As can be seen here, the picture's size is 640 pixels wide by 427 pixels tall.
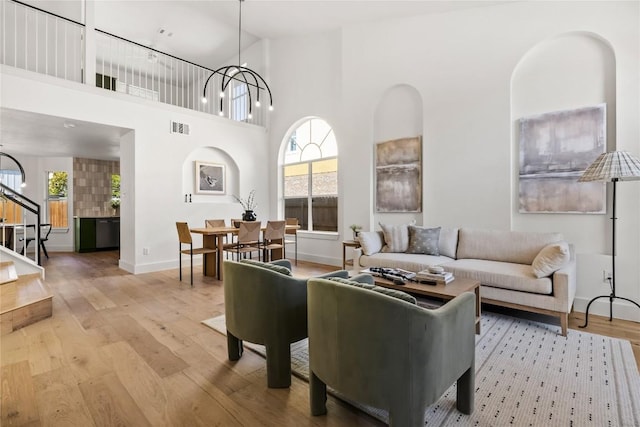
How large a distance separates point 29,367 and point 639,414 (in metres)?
3.76

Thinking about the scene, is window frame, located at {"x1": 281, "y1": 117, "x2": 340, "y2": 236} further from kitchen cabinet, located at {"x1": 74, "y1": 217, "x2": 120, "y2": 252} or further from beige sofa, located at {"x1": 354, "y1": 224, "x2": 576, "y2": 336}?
kitchen cabinet, located at {"x1": 74, "y1": 217, "x2": 120, "y2": 252}

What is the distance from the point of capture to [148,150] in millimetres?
5086

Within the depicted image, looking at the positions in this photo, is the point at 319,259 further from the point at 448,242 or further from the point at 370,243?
the point at 448,242

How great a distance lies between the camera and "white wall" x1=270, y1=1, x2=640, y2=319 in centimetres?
316

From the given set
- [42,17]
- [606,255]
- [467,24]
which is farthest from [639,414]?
[42,17]

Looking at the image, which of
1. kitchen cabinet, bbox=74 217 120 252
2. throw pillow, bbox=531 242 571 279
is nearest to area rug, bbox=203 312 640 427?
throw pillow, bbox=531 242 571 279

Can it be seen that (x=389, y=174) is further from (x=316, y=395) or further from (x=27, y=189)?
(x=27, y=189)

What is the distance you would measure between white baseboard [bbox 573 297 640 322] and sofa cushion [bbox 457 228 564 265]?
2.27ft

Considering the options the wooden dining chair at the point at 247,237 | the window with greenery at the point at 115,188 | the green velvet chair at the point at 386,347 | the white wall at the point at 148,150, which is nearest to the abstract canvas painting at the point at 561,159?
the green velvet chair at the point at 386,347

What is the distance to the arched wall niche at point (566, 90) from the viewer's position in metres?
3.30

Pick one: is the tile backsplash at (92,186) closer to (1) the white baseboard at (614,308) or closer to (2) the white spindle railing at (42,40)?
(2) the white spindle railing at (42,40)

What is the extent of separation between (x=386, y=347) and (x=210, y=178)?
5.52m

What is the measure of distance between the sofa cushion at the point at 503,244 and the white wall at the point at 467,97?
0.99 feet

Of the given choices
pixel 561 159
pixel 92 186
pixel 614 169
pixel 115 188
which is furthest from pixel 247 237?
pixel 92 186
